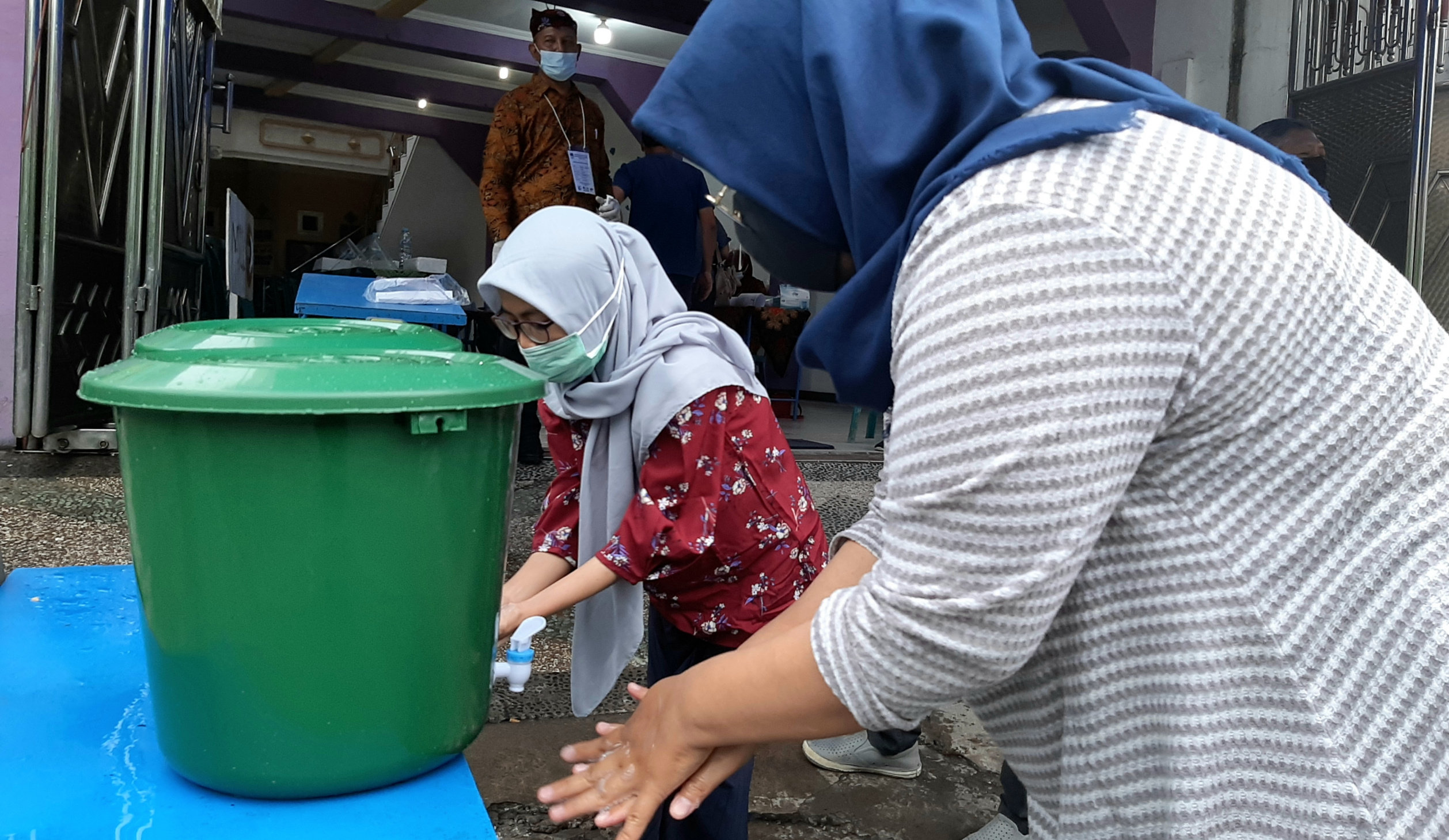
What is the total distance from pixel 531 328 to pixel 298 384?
0.92 metres

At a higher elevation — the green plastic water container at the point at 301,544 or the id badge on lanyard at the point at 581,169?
the id badge on lanyard at the point at 581,169

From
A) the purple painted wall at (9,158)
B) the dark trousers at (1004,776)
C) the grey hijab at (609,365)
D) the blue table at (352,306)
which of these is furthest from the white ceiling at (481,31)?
the grey hijab at (609,365)

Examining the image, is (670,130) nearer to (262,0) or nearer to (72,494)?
(72,494)

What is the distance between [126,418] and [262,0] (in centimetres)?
819

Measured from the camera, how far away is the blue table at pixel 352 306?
3.63m

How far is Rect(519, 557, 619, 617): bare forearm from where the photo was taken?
57.0 inches

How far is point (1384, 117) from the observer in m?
4.15

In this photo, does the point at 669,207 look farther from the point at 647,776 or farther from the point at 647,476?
the point at 647,776

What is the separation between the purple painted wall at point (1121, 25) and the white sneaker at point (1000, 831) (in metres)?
4.29

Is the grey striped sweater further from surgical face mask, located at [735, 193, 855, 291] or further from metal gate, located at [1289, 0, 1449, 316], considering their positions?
metal gate, located at [1289, 0, 1449, 316]

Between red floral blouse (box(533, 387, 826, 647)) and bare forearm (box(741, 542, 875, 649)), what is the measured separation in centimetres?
57

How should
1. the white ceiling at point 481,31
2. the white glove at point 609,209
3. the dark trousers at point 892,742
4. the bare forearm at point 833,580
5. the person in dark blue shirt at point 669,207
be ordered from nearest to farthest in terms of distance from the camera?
the bare forearm at point 833,580, the dark trousers at point 892,742, the white glove at point 609,209, the person in dark blue shirt at point 669,207, the white ceiling at point 481,31

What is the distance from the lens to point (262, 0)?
789 cm

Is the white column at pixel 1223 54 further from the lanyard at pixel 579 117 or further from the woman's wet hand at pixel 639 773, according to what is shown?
the woman's wet hand at pixel 639 773
